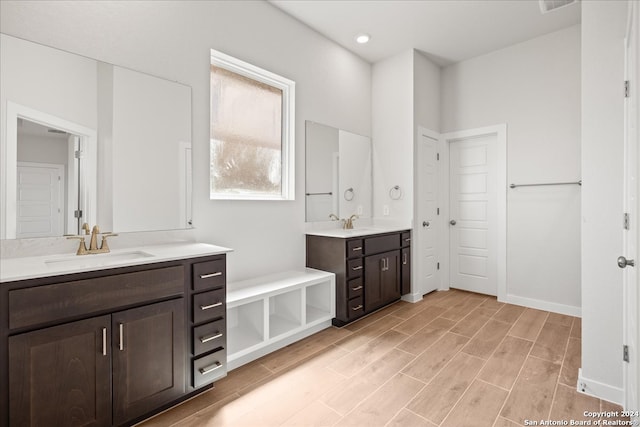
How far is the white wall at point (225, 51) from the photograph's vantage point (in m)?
1.83

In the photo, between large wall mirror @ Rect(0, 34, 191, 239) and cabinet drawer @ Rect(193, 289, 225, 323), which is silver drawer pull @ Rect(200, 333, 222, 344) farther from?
large wall mirror @ Rect(0, 34, 191, 239)

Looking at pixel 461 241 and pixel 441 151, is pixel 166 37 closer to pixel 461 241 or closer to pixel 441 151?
pixel 441 151

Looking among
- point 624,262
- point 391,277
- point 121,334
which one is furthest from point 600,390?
point 121,334

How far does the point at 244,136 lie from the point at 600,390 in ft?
10.0

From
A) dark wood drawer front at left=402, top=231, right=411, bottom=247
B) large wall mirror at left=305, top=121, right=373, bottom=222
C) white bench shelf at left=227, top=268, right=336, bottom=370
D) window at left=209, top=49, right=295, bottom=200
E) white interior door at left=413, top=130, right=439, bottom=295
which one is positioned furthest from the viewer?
white interior door at left=413, top=130, right=439, bottom=295

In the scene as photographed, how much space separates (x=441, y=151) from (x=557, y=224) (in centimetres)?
155

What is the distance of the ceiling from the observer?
287 cm

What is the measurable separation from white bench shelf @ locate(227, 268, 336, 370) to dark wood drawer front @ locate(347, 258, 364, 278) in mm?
163

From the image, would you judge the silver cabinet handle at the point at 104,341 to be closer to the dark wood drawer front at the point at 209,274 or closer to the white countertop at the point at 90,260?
the white countertop at the point at 90,260

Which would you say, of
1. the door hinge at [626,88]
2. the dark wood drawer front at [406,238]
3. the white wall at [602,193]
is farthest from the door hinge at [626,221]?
the dark wood drawer front at [406,238]

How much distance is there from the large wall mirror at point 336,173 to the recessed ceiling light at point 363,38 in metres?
0.99

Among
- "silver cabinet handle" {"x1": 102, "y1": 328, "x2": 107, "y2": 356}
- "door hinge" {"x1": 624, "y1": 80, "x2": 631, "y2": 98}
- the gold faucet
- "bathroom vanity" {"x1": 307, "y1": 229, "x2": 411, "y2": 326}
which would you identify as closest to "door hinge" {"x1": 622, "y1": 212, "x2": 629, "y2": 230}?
"door hinge" {"x1": 624, "y1": 80, "x2": 631, "y2": 98}

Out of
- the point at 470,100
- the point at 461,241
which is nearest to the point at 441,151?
the point at 470,100

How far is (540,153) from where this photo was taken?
3463 millimetres
